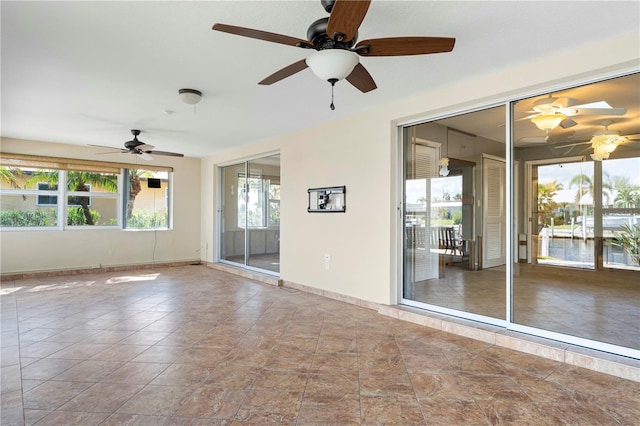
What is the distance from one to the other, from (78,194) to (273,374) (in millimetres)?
5942

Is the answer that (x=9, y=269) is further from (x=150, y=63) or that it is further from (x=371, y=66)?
(x=371, y=66)

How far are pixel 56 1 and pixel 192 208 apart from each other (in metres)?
5.91

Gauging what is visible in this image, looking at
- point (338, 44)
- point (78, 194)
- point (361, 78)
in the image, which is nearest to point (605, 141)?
point (361, 78)

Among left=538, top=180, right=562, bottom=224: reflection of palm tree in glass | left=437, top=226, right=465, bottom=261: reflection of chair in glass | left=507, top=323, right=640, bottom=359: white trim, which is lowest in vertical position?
left=507, top=323, right=640, bottom=359: white trim

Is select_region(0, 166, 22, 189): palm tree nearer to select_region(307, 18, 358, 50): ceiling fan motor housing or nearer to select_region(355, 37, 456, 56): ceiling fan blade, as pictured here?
select_region(307, 18, 358, 50): ceiling fan motor housing

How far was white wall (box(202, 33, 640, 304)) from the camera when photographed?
272 cm

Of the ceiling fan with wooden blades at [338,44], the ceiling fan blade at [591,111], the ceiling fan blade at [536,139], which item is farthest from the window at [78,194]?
the ceiling fan blade at [591,111]

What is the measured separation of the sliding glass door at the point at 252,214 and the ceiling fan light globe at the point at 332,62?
12.6 feet

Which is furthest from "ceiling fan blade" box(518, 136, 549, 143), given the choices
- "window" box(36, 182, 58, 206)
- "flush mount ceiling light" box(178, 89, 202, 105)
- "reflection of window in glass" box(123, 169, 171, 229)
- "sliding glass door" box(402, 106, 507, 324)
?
"window" box(36, 182, 58, 206)

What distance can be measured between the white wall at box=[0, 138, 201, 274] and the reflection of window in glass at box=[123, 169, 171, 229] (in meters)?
0.18

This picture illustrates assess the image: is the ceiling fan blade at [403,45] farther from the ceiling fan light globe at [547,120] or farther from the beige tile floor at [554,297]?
the beige tile floor at [554,297]

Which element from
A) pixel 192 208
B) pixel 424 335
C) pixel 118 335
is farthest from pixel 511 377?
pixel 192 208

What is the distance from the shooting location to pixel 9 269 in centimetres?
576

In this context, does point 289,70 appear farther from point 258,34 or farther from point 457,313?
point 457,313
